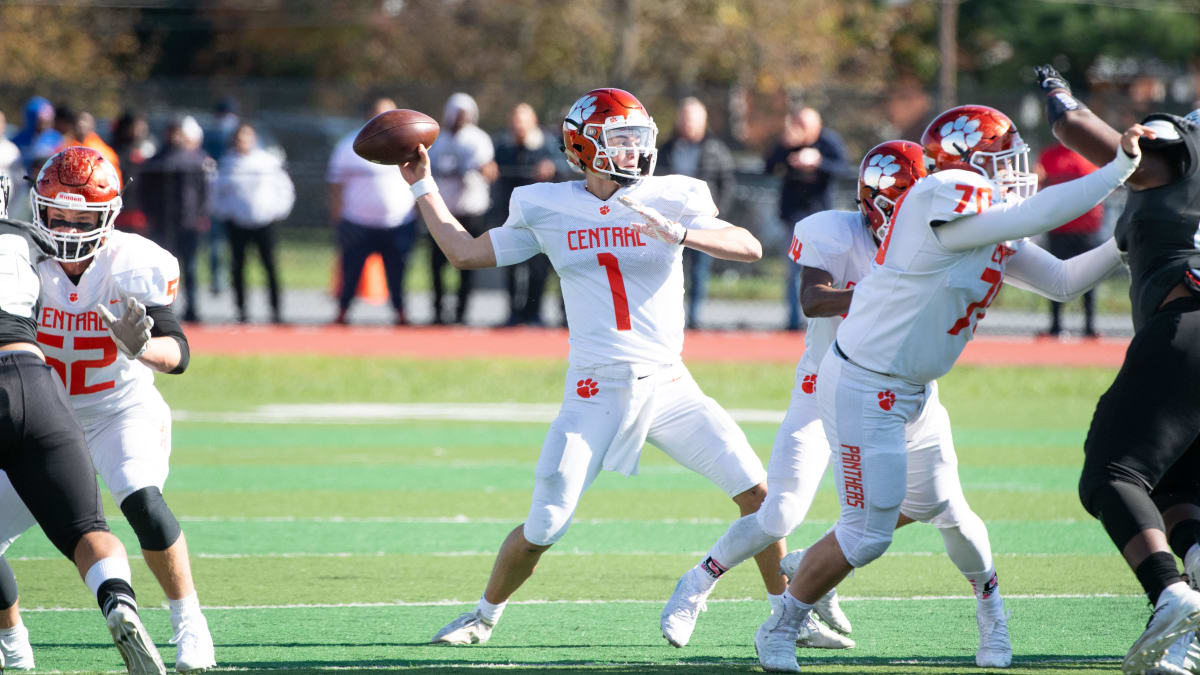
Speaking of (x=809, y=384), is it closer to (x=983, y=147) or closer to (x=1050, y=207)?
(x=983, y=147)

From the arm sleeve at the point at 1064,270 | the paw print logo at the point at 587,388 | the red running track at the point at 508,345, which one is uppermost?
the arm sleeve at the point at 1064,270

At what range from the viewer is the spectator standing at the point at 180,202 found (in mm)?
14883

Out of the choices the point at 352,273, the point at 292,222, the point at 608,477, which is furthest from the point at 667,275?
the point at 292,222

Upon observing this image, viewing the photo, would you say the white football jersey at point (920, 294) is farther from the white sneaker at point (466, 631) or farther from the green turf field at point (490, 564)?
the white sneaker at point (466, 631)

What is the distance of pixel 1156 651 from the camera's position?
417 cm

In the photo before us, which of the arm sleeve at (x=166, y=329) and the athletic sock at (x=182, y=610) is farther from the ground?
the arm sleeve at (x=166, y=329)

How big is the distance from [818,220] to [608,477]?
13.6ft

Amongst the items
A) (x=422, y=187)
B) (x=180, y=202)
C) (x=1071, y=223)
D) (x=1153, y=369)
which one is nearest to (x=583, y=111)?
(x=422, y=187)

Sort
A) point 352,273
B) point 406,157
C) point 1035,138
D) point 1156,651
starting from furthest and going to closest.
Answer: point 1035,138 → point 352,273 → point 406,157 → point 1156,651

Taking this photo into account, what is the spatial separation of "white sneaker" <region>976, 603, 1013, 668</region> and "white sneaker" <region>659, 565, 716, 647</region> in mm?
918

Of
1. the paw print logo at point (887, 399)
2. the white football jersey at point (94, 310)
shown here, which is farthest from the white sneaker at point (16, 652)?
the paw print logo at point (887, 399)

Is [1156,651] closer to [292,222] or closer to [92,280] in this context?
[92,280]

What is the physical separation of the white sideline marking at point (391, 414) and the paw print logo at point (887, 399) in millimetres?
6085

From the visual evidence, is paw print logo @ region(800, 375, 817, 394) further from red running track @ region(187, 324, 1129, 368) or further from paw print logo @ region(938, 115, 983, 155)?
red running track @ region(187, 324, 1129, 368)
